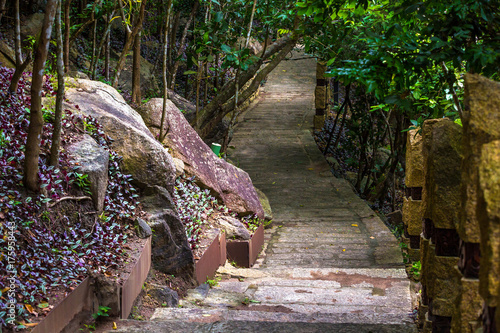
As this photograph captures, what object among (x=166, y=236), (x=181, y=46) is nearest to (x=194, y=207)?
(x=166, y=236)

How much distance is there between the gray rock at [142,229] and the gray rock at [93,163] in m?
0.33

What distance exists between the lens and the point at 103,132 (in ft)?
14.9

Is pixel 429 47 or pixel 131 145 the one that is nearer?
pixel 429 47

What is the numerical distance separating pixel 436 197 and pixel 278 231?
18.3 ft

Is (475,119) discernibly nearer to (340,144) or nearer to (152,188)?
(152,188)

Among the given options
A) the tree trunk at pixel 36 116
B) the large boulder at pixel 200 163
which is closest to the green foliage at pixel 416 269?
the large boulder at pixel 200 163

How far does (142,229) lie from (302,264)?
312 centimetres

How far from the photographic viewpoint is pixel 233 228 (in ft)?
20.0

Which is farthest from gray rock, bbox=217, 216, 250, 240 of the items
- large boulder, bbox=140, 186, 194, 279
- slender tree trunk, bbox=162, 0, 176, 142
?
large boulder, bbox=140, 186, 194, 279

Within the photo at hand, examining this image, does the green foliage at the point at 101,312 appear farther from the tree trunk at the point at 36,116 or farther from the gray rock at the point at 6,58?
the gray rock at the point at 6,58

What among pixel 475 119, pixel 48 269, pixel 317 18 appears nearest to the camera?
pixel 475 119

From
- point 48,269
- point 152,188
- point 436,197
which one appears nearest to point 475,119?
point 436,197

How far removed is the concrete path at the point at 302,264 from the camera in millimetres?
3361

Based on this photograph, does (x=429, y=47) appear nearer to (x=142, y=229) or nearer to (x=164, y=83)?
(x=142, y=229)
